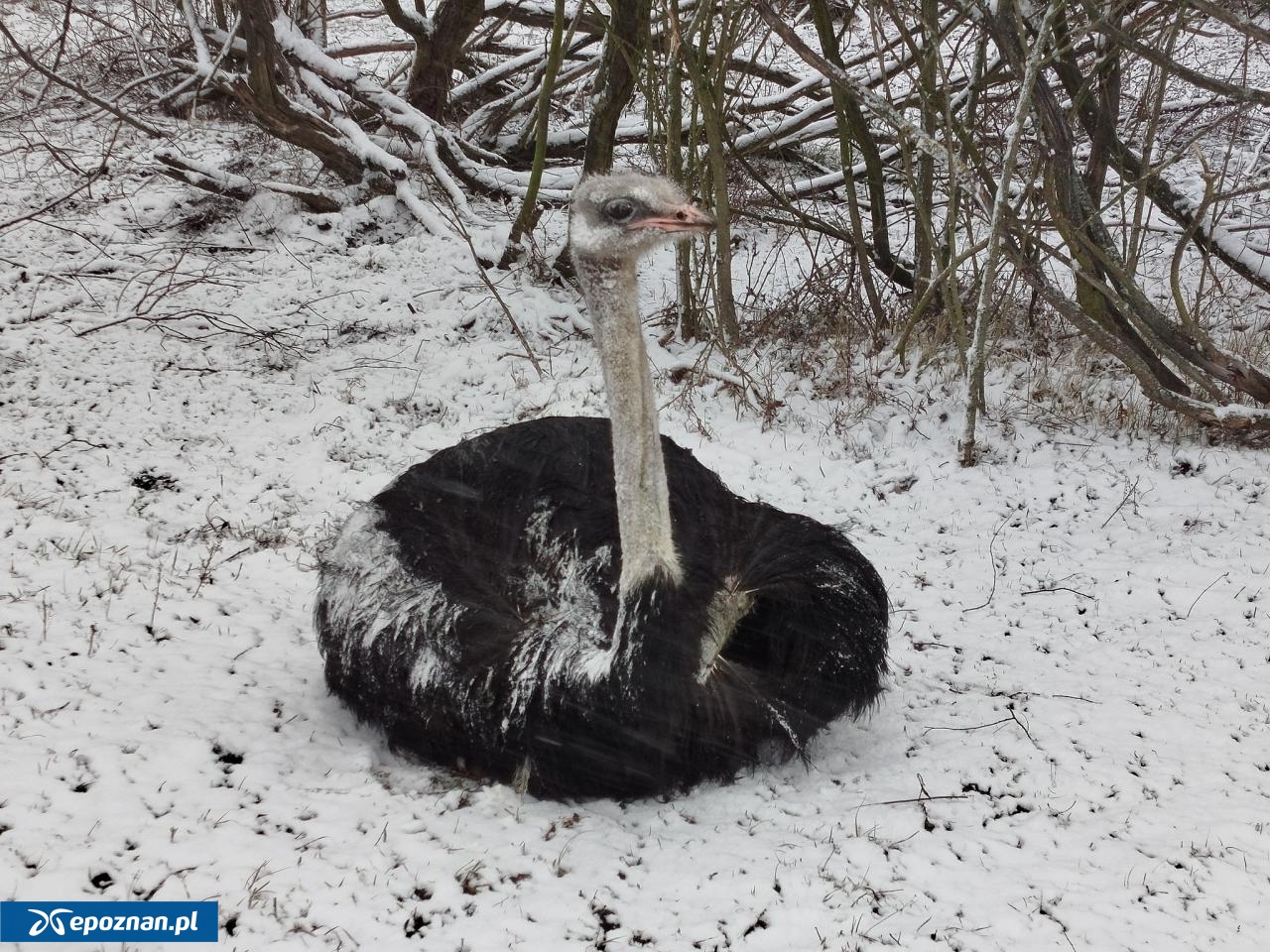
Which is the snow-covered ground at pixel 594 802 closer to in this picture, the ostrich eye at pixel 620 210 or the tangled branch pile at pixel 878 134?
the tangled branch pile at pixel 878 134

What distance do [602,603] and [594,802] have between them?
63 cm

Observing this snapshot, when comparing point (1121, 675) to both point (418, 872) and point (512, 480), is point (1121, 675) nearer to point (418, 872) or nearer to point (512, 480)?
point (512, 480)

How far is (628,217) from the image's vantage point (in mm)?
2477

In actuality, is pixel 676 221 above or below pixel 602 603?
above

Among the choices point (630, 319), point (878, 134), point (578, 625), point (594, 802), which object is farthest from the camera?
point (878, 134)

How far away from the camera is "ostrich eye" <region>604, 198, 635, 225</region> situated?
2.46 metres

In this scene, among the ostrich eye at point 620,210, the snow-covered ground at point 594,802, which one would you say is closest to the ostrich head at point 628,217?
the ostrich eye at point 620,210

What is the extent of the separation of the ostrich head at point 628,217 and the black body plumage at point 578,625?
0.89 metres

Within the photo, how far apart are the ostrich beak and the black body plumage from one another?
0.92 m

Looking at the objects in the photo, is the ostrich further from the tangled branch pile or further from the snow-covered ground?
the tangled branch pile

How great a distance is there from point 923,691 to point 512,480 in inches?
64.7

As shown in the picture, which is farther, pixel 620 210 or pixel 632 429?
pixel 632 429

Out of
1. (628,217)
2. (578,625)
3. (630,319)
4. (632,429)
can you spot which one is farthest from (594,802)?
(628,217)

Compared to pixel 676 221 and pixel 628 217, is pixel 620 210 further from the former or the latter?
pixel 676 221
